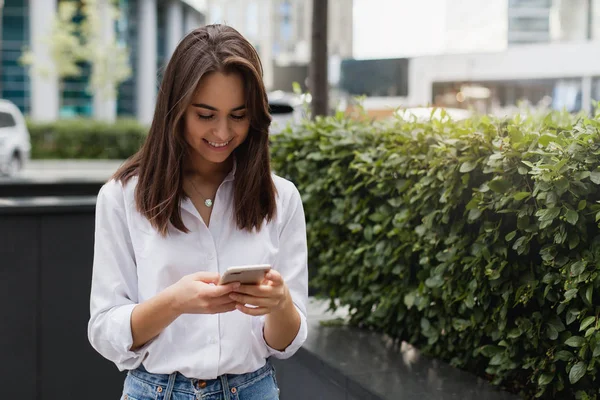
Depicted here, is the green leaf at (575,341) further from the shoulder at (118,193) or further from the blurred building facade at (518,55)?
the blurred building facade at (518,55)

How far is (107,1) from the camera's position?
35.1 meters

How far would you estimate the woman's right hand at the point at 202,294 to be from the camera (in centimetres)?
156

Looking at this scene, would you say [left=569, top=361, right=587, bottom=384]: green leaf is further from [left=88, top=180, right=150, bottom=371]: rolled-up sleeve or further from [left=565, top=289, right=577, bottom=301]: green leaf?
[left=88, top=180, right=150, bottom=371]: rolled-up sleeve

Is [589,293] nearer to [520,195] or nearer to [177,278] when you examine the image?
[520,195]

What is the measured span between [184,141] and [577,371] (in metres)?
1.59

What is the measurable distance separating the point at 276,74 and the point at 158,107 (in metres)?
35.3

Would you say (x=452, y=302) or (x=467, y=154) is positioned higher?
(x=467, y=154)

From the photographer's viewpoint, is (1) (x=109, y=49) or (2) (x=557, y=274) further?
(1) (x=109, y=49)

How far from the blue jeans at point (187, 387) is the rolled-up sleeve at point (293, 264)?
107 millimetres

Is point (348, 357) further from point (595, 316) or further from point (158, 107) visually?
point (158, 107)

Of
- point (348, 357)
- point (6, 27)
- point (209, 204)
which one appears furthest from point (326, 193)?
point (6, 27)

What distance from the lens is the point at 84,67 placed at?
37500 millimetres

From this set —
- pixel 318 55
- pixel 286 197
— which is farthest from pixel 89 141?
pixel 286 197

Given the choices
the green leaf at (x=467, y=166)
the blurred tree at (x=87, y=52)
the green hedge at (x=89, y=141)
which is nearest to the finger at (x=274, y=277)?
the green leaf at (x=467, y=166)
